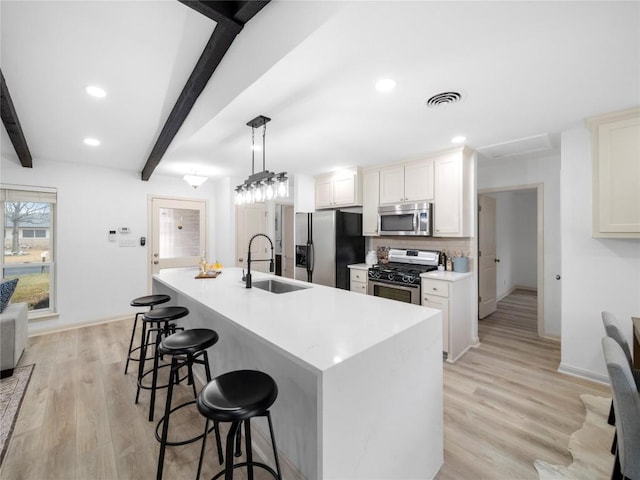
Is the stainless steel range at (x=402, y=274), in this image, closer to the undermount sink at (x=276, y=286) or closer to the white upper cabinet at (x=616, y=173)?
the undermount sink at (x=276, y=286)

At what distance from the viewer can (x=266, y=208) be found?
5.64 meters

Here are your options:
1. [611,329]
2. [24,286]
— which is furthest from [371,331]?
[24,286]

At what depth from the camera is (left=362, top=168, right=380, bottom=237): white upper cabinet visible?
4.04 m

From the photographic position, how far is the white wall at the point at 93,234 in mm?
3992

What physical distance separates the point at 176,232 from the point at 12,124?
2692 mm

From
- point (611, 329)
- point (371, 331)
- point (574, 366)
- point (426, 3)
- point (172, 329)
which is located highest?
point (426, 3)

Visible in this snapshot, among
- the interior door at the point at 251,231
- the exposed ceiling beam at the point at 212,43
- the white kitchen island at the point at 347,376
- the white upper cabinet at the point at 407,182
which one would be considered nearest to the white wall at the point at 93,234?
the interior door at the point at 251,231

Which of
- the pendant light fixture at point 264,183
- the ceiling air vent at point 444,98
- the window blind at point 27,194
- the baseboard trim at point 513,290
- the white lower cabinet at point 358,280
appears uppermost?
the ceiling air vent at point 444,98

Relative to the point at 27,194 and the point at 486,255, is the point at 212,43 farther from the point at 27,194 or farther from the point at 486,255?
the point at 486,255

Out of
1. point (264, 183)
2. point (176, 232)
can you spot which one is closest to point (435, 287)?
point (264, 183)

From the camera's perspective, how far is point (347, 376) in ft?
Answer: 3.51

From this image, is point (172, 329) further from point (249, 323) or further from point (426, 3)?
point (426, 3)

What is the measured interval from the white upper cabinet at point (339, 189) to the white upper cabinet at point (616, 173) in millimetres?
2519

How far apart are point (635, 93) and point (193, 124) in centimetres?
346
